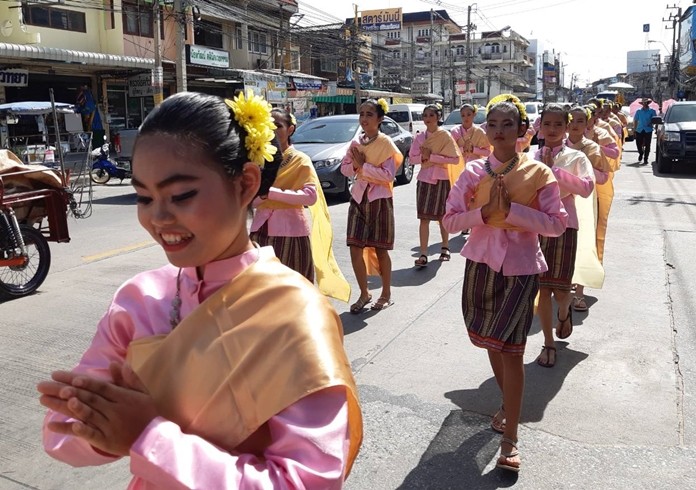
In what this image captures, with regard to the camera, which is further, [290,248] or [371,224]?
[371,224]

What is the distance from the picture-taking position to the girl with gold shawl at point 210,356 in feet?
3.67

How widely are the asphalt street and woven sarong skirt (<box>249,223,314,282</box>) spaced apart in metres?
0.73

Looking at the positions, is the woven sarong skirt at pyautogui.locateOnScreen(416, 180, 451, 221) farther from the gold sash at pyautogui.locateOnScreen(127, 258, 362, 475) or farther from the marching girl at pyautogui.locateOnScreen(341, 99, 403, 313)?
the gold sash at pyautogui.locateOnScreen(127, 258, 362, 475)

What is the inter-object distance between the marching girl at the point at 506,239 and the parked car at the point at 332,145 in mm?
8610

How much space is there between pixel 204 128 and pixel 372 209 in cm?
468

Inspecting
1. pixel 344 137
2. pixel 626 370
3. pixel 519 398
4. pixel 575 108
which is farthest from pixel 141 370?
pixel 344 137

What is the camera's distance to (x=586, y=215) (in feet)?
17.8

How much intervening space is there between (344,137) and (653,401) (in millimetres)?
10023

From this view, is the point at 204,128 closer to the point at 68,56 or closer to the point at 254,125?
the point at 254,125

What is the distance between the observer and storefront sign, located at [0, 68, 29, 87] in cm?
1917

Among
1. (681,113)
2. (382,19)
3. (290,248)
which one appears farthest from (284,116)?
(382,19)

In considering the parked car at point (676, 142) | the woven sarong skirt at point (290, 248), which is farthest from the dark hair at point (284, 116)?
the parked car at point (676, 142)

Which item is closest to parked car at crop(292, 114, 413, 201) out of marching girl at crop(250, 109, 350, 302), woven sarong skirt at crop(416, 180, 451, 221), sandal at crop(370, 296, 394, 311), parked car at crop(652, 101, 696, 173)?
woven sarong skirt at crop(416, 180, 451, 221)

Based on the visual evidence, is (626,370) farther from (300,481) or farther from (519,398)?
(300,481)
